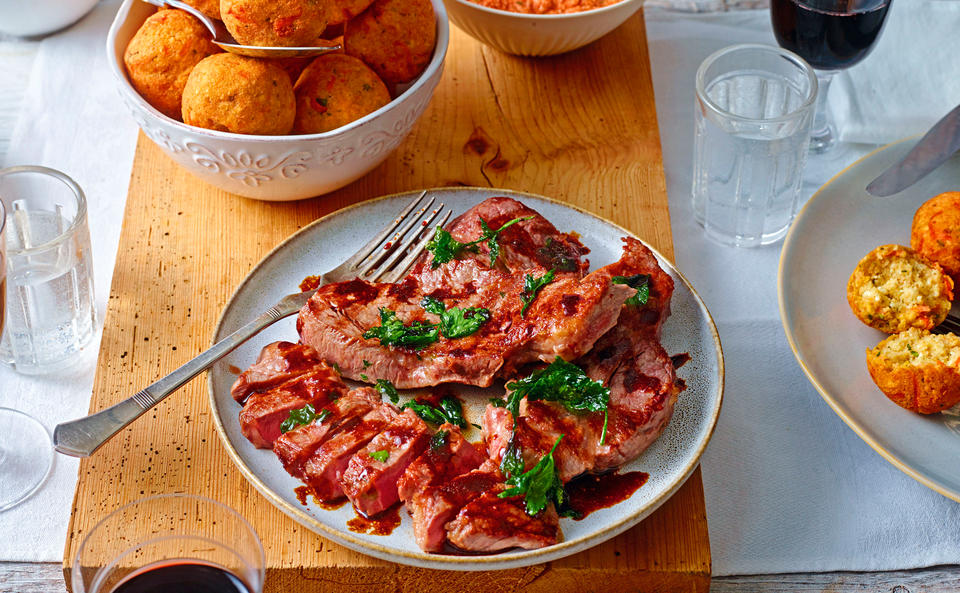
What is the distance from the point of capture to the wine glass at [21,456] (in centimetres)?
266

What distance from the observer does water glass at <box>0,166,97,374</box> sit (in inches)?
109

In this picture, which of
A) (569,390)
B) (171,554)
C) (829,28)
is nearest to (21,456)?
(171,554)

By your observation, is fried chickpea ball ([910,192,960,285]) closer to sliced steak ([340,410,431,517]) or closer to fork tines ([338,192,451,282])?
fork tines ([338,192,451,282])

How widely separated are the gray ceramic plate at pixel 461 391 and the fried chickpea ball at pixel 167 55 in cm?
57

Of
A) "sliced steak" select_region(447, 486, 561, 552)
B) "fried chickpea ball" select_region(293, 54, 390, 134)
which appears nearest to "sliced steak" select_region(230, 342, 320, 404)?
"sliced steak" select_region(447, 486, 561, 552)

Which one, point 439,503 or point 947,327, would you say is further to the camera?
point 947,327

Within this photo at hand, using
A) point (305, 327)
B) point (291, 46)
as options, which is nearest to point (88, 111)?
point (291, 46)

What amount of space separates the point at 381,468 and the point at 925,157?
77.6 inches

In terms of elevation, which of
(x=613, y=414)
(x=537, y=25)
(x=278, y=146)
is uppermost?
(x=278, y=146)

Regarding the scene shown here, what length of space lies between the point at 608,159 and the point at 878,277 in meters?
0.99

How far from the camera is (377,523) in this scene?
2279 mm

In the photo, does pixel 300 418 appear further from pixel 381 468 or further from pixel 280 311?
pixel 280 311

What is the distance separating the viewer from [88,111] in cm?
370

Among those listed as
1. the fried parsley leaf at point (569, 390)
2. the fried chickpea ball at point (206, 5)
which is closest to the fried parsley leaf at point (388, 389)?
the fried parsley leaf at point (569, 390)
